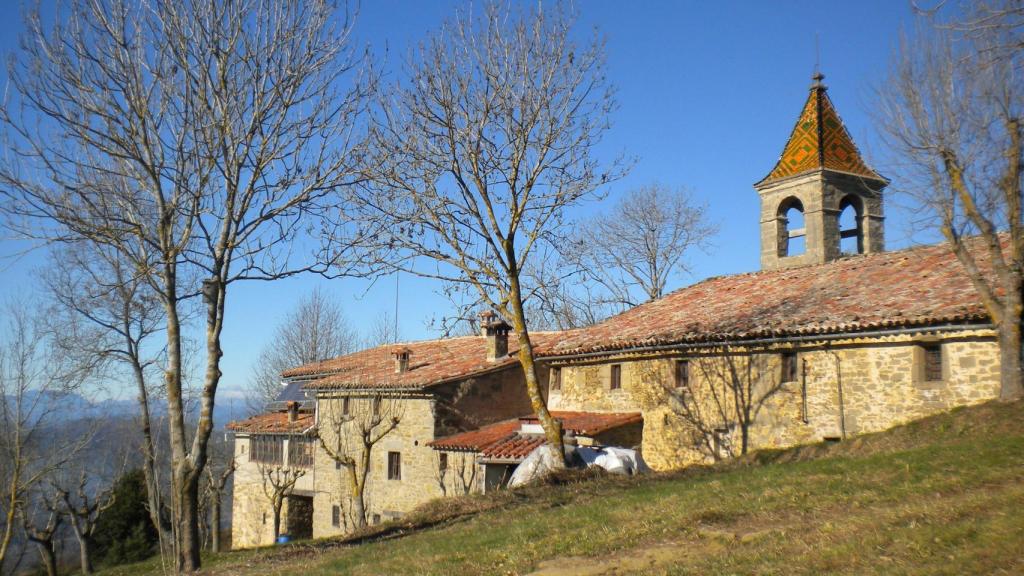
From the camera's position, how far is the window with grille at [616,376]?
2148 centimetres

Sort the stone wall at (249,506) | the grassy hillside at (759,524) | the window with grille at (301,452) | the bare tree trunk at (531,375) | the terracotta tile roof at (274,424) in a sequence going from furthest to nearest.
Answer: the stone wall at (249,506), the terracotta tile roof at (274,424), the window with grille at (301,452), the bare tree trunk at (531,375), the grassy hillside at (759,524)

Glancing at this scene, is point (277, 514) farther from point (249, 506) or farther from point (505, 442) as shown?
Answer: point (505, 442)

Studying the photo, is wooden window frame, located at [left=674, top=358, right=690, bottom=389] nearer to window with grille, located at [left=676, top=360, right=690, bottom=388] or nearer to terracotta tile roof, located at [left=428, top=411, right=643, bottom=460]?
window with grille, located at [left=676, top=360, right=690, bottom=388]

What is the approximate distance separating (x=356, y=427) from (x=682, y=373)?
10893mm

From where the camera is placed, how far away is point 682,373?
19812 mm

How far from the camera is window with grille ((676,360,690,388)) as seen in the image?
1962cm

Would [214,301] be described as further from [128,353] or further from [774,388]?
[128,353]

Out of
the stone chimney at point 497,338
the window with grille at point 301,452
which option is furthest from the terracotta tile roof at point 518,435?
the window with grille at point 301,452

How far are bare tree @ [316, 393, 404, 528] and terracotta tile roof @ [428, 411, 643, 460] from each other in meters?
1.99

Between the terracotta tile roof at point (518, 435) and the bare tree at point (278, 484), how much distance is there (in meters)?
6.80

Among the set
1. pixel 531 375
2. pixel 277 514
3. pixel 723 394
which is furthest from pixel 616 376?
pixel 277 514

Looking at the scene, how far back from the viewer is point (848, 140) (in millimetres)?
23750

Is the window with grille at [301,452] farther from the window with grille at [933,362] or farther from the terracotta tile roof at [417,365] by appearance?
the window with grille at [933,362]

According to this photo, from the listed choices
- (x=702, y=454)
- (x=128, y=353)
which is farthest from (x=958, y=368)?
(x=128, y=353)
